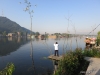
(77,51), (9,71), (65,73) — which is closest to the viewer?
(9,71)

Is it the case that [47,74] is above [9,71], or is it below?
below

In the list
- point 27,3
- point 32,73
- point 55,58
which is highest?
point 27,3

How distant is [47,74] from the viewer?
40.0ft

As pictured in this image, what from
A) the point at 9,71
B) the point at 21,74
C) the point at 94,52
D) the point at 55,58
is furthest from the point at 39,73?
the point at 9,71

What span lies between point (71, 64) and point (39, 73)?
5127mm

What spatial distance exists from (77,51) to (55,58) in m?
5.18

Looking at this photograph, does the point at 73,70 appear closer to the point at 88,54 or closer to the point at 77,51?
the point at 77,51

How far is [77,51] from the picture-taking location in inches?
409

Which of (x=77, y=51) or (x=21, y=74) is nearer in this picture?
(x=77, y=51)

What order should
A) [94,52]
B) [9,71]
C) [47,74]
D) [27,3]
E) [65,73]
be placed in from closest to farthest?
[9,71], [65,73], [47,74], [94,52], [27,3]

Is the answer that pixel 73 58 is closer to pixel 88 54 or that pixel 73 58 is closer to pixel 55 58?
pixel 88 54

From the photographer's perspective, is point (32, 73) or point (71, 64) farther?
point (32, 73)

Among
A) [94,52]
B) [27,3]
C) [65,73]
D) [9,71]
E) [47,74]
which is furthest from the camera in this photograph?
[27,3]

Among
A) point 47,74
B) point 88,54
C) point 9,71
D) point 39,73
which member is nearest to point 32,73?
point 39,73
